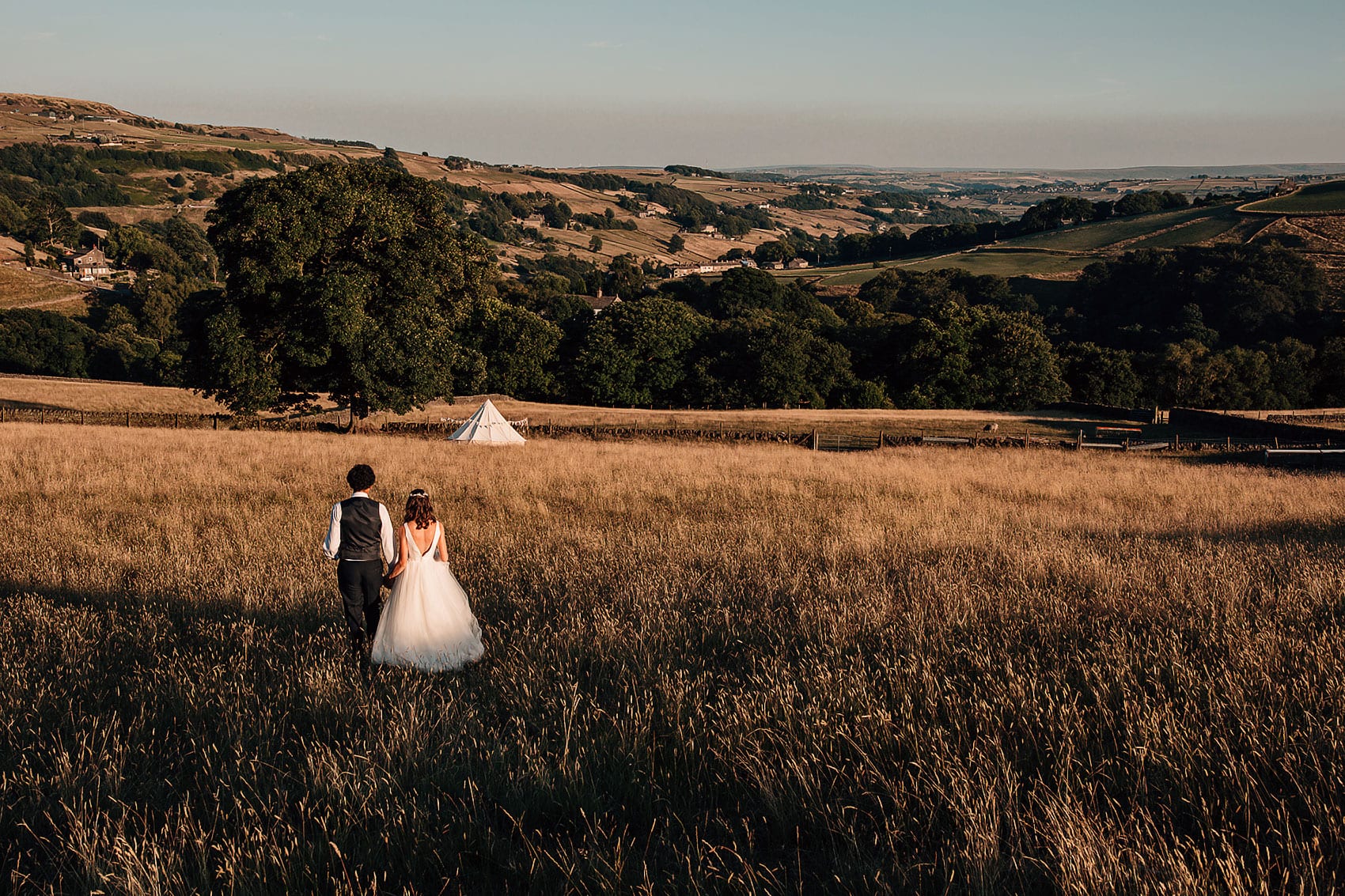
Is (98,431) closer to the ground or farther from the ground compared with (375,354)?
closer to the ground

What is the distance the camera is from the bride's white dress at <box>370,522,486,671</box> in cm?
628

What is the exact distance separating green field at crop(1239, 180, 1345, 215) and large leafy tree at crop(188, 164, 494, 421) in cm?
13901

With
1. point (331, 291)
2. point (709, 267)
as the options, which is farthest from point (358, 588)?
point (709, 267)

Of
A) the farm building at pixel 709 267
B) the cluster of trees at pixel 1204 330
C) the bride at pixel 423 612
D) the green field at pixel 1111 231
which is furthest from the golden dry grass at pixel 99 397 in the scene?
the green field at pixel 1111 231

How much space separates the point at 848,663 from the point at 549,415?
44005 mm

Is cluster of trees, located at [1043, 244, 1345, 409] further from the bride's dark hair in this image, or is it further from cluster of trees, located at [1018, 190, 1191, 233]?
the bride's dark hair

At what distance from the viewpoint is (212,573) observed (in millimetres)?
9234

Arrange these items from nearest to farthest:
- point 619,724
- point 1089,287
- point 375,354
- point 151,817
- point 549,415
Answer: point 151,817, point 619,724, point 375,354, point 549,415, point 1089,287

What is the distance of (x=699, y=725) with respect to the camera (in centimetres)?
480

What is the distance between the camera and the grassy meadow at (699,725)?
3.49m

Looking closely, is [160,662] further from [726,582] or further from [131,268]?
[131,268]

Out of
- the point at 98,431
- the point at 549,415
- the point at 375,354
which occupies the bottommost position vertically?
the point at 549,415

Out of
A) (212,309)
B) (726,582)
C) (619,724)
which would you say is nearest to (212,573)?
(726,582)

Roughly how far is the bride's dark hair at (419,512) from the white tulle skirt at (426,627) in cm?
30
